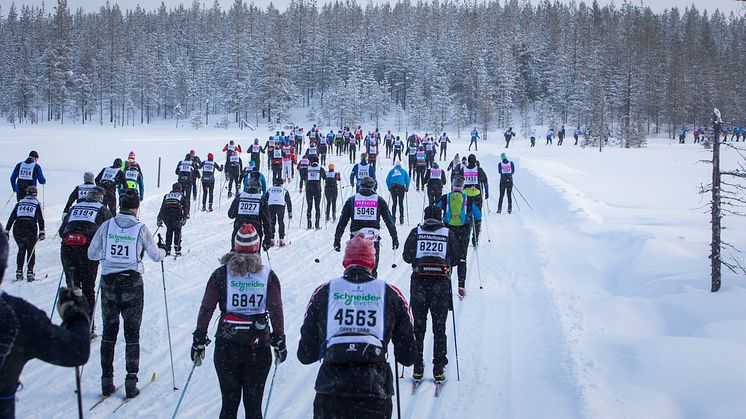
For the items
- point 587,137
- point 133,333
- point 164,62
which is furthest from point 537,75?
point 133,333

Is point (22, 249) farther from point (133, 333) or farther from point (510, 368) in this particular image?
point (510, 368)

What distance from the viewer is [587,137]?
49469 mm

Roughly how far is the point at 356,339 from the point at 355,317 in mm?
152

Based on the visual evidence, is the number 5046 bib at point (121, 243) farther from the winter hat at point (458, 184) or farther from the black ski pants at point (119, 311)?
the winter hat at point (458, 184)

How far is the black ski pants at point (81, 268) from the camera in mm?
6949

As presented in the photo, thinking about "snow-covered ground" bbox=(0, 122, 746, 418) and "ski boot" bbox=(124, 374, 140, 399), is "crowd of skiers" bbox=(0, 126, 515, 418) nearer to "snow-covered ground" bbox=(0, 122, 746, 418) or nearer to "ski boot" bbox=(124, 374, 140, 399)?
"ski boot" bbox=(124, 374, 140, 399)

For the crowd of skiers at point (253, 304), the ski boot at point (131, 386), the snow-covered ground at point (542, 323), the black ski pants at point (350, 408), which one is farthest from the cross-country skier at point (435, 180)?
the black ski pants at point (350, 408)

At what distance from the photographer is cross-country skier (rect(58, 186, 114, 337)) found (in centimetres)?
696

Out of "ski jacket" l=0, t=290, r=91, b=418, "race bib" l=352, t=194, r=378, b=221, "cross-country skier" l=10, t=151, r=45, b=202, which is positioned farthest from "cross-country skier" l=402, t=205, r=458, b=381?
"cross-country skier" l=10, t=151, r=45, b=202

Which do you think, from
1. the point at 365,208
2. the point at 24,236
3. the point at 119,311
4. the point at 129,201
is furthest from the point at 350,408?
the point at 24,236

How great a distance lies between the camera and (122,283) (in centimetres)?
573

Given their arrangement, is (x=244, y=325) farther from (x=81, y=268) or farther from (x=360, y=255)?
(x=81, y=268)

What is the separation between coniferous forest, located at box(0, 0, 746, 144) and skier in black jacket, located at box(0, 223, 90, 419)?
2226 inches

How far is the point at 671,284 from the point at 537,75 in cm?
7712
